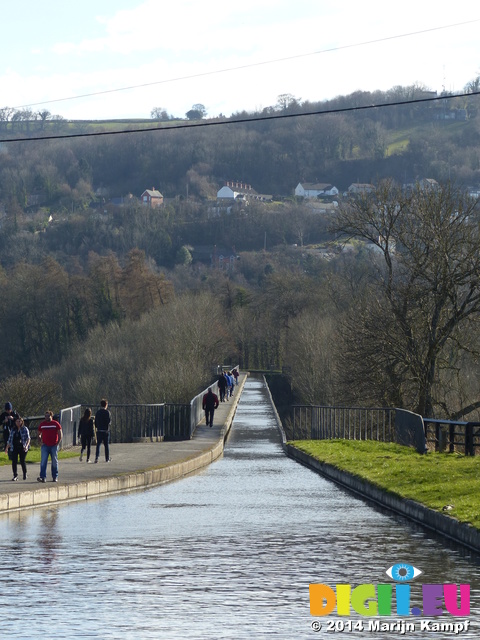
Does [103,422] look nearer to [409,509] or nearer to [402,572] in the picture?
[409,509]

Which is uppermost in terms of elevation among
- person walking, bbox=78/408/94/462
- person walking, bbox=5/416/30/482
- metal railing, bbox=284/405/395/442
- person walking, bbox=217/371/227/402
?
person walking, bbox=5/416/30/482

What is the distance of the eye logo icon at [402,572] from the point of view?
39.0 ft

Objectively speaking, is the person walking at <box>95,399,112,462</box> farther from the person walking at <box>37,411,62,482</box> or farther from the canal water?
the canal water

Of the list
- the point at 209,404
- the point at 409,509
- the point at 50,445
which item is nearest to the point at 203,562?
the point at 409,509

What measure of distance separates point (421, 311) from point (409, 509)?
29.7 m

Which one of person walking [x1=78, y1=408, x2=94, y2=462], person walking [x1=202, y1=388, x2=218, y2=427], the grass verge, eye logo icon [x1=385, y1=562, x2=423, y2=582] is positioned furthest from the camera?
person walking [x1=202, y1=388, x2=218, y2=427]

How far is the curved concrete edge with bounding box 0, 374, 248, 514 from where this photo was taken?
744 inches

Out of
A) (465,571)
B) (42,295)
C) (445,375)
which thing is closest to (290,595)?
(465,571)

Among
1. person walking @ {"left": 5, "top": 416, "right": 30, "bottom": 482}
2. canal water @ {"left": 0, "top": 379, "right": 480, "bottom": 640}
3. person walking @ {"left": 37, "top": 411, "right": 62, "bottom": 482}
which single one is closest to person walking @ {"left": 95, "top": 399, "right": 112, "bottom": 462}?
person walking @ {"left": 5, "top": 416, "right": 30, "bottom": 482}

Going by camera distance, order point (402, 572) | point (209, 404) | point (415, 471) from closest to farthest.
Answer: point (402, 572) < point (415, 471) < point (209, 404)

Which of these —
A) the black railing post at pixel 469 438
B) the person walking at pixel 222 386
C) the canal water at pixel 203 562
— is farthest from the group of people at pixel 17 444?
the person walking at pixel 222 386

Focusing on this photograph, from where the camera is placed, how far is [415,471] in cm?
2272

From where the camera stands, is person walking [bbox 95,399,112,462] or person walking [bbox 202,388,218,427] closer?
person walking [bbox 95,399,112,462]

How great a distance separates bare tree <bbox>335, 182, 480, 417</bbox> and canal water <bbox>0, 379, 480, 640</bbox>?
25.1 metres
